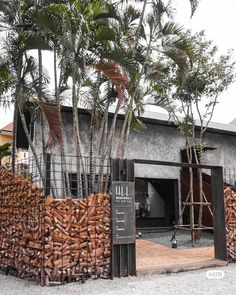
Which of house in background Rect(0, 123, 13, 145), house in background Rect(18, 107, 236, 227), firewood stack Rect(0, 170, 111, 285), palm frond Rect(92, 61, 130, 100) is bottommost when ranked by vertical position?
firewood stack Rect(0, 170, 111, 285)

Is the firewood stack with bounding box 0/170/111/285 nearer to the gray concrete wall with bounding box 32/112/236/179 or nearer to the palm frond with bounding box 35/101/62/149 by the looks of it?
the palm frond with bounding box 35/101/62/149

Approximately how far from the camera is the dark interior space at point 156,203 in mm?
15867

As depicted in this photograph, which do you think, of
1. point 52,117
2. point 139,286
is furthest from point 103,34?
point 139,286

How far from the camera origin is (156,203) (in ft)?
56.2

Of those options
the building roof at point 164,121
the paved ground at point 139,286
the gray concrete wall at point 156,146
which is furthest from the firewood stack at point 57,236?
the building roof at point 164,121

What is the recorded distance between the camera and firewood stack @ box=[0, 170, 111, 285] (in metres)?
6.48

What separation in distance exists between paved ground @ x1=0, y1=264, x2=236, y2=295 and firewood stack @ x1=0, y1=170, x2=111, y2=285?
0.26 m

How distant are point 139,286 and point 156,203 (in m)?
10.8

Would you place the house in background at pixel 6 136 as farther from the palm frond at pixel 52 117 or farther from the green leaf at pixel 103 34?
the green leaf at pixel 103 34

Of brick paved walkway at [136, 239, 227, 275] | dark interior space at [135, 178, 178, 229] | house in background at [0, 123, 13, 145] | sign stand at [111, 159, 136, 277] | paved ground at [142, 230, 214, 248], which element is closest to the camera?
sign stand at [111, 159, 136, 277]

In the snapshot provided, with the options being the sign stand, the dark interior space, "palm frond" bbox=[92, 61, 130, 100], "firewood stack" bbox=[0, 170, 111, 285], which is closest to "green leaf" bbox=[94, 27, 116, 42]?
"palm frond" bbox=[92, 61, 130, 100]

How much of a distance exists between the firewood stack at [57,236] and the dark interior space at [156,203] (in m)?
8.52

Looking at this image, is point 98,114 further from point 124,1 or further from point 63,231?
point 63,231

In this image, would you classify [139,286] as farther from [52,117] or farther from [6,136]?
[6,136]
